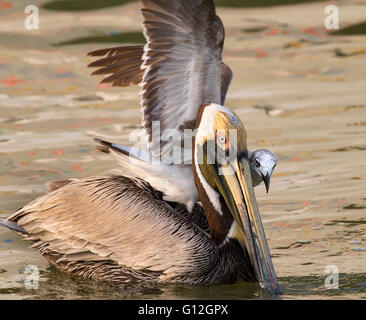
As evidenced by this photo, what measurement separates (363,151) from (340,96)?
172 centimetres

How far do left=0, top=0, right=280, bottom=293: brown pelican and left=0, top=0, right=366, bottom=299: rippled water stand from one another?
151 millimetres

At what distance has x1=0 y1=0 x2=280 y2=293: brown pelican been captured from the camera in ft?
18.7

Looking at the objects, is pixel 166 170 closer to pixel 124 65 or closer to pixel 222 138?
pixel 222 138

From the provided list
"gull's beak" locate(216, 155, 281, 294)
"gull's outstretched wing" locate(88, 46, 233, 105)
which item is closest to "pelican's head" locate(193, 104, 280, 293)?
"gull's beak" locate(216, 155, 281, 294)

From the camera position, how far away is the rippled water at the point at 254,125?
238 inches

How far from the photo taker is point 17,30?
12156 millimetres

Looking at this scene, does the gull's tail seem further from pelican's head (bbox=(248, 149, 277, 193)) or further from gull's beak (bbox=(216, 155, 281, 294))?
pelican's head (bbox=(248, 149, 277, 193))

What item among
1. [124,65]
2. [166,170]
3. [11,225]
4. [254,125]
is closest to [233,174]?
[166,170]

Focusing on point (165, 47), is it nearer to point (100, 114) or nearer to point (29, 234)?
point (29, 234)

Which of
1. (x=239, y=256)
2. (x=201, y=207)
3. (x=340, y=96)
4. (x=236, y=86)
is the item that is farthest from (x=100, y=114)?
(x=239, y=256)

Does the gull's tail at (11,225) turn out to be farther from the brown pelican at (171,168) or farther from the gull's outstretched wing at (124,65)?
the gull's outstretched wing at (124,65)

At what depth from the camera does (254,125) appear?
29.8 feet

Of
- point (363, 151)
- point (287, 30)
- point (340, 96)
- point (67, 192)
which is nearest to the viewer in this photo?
point (67, 192)
